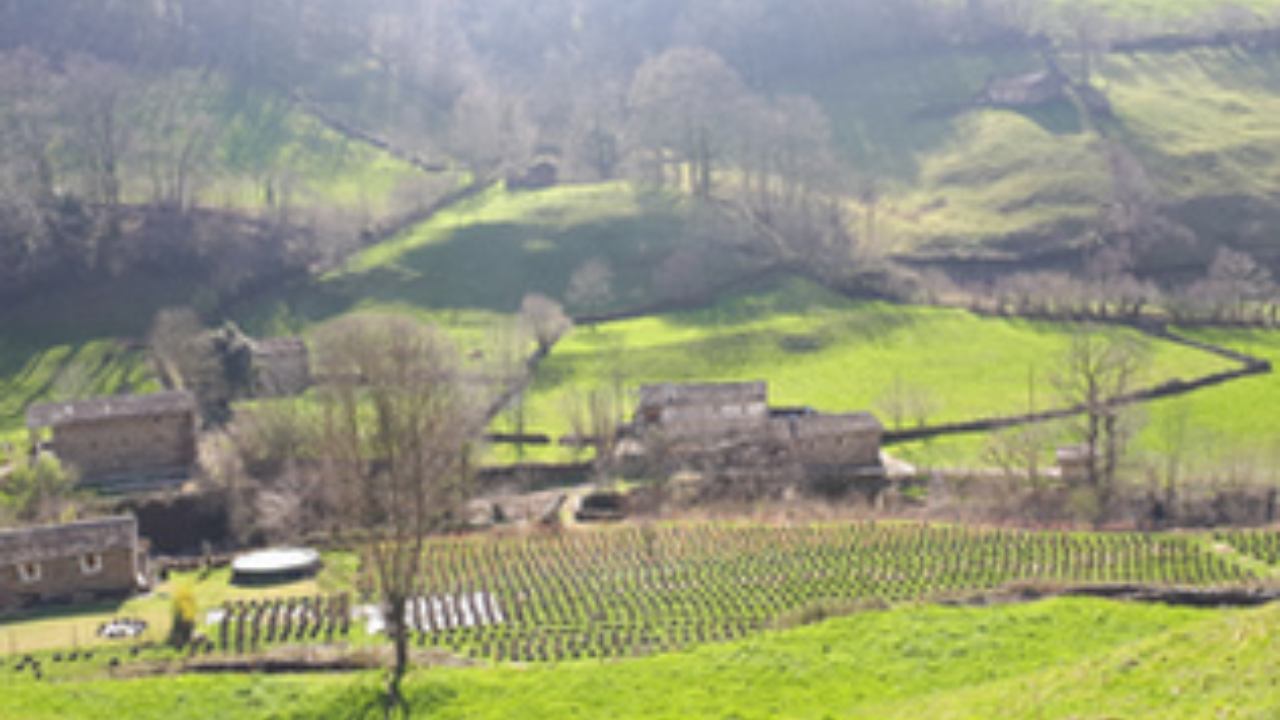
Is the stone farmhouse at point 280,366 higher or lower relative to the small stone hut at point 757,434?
higher

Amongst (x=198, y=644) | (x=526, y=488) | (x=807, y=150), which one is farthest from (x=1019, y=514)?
(x=807, y=150)

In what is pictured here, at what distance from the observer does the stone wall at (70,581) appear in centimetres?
4544

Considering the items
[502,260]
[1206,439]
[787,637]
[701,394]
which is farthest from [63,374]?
[1206,439]

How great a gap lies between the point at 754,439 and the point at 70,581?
120ft

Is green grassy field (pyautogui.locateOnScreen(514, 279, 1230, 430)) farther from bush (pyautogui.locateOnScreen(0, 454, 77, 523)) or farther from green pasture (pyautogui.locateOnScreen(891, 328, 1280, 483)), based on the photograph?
bush (pyautogui.locateOnScreen(0, 454, 77, 523))

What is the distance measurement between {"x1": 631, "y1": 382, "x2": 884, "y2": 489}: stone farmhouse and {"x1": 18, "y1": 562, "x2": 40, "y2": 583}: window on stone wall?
102 ft

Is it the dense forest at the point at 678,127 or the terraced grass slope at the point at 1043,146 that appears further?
the terraced grass slope at the point at 1043,146

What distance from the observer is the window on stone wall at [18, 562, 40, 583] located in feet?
149

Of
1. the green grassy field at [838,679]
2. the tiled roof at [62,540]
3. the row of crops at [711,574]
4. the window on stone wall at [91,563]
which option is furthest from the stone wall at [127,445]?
the green grassy field at [838,679]

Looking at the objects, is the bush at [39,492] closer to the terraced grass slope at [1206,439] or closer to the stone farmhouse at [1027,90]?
the terraced grass slope at [1206,439]

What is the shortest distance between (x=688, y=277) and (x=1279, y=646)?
7547 centimetres

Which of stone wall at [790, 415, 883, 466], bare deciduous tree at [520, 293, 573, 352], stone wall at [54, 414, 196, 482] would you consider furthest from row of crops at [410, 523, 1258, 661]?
bare deciduous tree at [520, 293, 573, 352]

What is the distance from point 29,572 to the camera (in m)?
45.8

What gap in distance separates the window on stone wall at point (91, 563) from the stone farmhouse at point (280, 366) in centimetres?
2737
